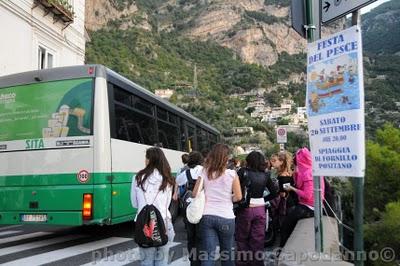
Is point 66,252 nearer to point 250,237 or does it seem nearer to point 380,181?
point 250,237

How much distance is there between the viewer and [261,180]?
19.9ft

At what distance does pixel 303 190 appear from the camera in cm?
649

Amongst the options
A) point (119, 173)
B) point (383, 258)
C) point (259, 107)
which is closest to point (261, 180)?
point (383, 258)

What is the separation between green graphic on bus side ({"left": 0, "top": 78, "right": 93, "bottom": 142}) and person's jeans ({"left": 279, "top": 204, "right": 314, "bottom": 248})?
145 inches

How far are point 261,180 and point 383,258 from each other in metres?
1.81

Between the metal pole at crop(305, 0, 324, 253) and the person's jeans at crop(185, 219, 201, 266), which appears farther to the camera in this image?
the person's jeans at crop(185, 219, 201, 266)

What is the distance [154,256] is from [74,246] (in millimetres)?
4185

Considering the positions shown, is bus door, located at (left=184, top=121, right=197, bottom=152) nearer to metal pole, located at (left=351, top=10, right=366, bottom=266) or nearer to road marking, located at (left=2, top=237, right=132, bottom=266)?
road marking, located at (left=2, top=237, right=132, bottom=266)

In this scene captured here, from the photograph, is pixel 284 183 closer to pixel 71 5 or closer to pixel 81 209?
pixel 81 209

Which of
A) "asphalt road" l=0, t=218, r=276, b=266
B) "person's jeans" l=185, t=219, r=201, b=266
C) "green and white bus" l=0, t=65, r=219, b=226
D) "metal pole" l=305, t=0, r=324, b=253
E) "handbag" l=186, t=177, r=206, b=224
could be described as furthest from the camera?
"green and white bus" l=0, t=65, r=219, b=226

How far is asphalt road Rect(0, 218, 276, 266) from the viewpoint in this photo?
7.40 m

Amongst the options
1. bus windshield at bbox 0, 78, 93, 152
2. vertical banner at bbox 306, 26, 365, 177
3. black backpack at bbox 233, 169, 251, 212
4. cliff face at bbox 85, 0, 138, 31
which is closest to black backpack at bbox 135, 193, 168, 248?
black backpack at bbox 233, 169, 251, 212

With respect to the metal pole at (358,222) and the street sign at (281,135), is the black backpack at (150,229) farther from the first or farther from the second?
the street sign at (281,135)

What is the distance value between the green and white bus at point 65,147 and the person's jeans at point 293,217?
3.12 m
